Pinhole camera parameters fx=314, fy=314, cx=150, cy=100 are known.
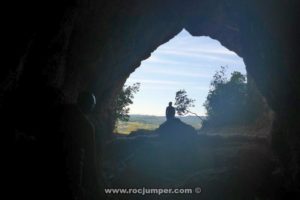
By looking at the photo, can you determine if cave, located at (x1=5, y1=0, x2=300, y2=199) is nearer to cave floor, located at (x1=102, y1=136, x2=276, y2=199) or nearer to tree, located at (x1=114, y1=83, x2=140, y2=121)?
cave floor, located at (x1=102, y1=136, x2=276, y2=199)

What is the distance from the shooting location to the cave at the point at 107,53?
8.30 metres

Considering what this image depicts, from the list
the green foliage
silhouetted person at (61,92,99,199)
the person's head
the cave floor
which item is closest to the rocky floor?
the cave floor

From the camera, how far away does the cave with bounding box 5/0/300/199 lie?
8305 millimetres

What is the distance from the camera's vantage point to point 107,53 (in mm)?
18500

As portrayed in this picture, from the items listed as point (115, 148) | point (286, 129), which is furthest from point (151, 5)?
point (286, 129)

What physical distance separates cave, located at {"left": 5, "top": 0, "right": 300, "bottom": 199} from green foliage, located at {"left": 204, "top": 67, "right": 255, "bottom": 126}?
70.2 ft

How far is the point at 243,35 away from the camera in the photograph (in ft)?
58.7

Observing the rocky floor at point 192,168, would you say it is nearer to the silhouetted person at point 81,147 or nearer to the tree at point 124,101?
the silhouetted person at point 81,147

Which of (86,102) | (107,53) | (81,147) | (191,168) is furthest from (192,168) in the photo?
(81,147)

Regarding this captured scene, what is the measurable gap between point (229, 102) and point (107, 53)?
3515cm

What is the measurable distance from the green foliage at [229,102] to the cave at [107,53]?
70.2 feet

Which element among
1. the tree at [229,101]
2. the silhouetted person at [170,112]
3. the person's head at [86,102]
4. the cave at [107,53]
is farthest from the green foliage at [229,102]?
the person's head at [86,102]

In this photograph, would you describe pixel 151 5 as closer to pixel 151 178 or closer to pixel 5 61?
pixel 151 178

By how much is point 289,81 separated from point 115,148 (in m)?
12.6
